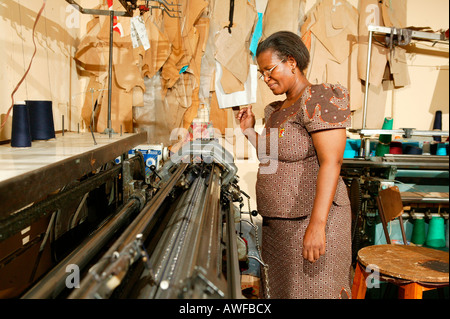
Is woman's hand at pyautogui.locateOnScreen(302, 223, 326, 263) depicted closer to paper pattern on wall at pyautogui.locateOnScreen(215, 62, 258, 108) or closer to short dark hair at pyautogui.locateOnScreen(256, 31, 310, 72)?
short dark hair at pyautogui.locateOnScreen(256, 31, 310, 72)

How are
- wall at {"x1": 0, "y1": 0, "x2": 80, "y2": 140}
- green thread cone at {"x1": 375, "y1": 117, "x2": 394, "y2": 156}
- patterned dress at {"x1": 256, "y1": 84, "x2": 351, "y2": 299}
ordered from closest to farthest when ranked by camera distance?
patterned dress at {"x1": 256, "y1": 84, "x2": 351, "y2": 299} < wall at {"x1": 0, "y1": 0, "x2": 80, "y2": 140} < green thread cone at {"x1": 375, "y1": 117, "x2": 394, "y2": 156}

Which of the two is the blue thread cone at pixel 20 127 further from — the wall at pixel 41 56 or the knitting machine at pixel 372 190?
the knitting machine at pixel 372 190

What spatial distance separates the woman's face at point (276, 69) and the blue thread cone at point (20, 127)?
0.99 m

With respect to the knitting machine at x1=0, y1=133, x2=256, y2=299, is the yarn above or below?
above

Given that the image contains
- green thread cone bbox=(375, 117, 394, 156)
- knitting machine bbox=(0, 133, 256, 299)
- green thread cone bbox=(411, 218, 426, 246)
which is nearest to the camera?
knitting machine bbox=(0, 133, 256, 299)

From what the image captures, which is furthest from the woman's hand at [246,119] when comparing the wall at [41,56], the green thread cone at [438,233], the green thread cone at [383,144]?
the green thread cone at [383,144]

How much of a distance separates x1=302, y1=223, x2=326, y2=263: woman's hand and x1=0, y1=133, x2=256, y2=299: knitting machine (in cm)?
29

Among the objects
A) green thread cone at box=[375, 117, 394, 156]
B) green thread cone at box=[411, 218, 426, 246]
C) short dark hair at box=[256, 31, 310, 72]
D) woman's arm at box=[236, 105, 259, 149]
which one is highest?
short dark hair at box=[256, 31, 310, 72]

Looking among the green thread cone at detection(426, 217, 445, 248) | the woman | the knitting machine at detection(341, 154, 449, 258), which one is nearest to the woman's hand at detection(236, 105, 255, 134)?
the woman

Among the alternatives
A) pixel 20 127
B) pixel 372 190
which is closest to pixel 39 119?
pixel 20 127

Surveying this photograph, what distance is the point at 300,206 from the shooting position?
1396 mm

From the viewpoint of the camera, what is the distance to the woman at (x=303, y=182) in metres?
1.25

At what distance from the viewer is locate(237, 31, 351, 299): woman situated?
125 centimetres

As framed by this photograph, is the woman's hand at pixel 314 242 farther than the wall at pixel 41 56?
No
